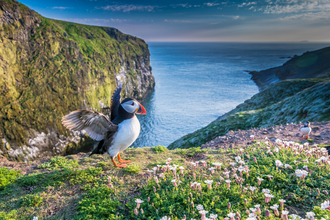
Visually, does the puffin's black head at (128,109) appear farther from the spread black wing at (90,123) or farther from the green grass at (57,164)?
the green grass at (57,164)

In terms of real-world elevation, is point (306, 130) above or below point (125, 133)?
below

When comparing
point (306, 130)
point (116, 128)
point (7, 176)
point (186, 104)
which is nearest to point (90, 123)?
point (116, 128)

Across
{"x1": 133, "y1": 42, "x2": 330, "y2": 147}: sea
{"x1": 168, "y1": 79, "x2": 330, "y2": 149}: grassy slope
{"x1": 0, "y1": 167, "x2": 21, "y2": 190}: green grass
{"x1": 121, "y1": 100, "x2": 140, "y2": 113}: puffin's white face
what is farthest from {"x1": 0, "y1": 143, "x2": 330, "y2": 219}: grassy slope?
{"x1": 133, "y1": 42, "x2": 330, "y2": 147}: sea

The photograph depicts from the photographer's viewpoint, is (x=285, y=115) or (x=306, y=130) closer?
(x=306, y=130)

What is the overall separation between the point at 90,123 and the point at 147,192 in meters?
2.81

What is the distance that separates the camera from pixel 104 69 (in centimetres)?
7006

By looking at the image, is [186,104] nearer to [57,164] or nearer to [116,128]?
[57,164]

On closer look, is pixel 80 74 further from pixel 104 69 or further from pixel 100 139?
pixel 100 139

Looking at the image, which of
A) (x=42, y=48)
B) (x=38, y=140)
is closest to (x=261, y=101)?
(x=38, y=140)

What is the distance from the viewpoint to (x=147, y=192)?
193 inches

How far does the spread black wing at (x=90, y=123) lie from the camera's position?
17.4 ft

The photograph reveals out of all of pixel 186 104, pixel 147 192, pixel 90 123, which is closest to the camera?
pixel 147 192

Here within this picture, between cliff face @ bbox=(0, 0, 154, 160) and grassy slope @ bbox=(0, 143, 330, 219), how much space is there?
138 ft

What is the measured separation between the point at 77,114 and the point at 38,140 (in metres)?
46.7
